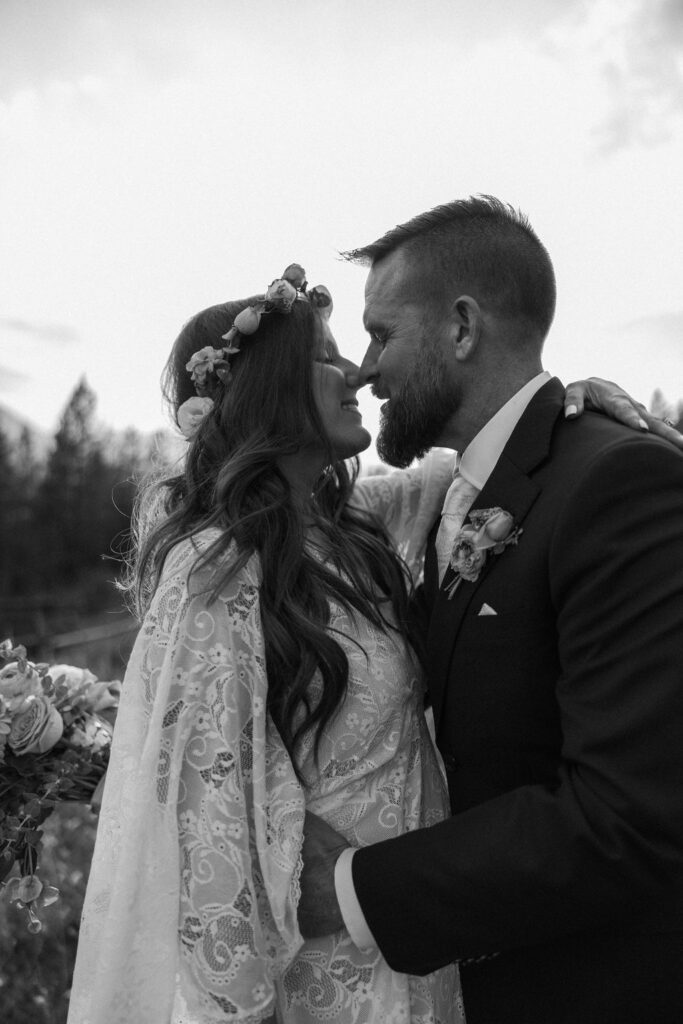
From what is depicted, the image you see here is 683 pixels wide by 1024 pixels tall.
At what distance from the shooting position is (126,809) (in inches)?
94.2

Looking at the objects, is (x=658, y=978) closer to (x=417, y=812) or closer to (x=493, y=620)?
(x=417, y=812)

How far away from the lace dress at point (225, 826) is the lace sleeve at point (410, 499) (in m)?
1.03

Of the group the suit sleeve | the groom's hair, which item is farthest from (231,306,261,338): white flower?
the suit sleeve

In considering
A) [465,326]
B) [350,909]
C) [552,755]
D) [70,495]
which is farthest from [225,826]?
[70,495]

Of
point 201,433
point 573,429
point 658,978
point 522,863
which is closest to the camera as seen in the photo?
point 522,863

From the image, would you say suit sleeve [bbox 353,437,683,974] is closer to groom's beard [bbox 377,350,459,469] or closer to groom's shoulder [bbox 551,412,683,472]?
groom's shoulder [bbox 551,412,683,472]

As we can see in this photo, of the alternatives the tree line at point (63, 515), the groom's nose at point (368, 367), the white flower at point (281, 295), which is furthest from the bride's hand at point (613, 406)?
the tree line at point (63, 515)

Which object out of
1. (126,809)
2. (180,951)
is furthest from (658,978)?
(126,809)

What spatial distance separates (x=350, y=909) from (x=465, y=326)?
5.96 feet

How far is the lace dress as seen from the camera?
2316 mm

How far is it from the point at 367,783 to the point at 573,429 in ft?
3.94

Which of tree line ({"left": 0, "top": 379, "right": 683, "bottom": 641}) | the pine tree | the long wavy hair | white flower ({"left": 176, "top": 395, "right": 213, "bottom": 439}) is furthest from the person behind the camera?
the pine tree

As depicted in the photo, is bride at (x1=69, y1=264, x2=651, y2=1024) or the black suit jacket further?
bride at (x1=69, y1=264, x2=651, y2=1024)

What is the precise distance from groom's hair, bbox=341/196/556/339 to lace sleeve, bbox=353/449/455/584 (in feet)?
3.26
